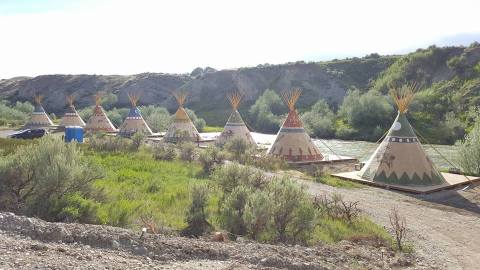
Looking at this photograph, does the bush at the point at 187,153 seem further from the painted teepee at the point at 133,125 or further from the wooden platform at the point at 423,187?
the painted teepee at the point at 133,125

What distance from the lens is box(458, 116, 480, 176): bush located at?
59.6 feet

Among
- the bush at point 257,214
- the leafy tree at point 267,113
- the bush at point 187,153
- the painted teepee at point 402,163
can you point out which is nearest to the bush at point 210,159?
the bush at point 187,153

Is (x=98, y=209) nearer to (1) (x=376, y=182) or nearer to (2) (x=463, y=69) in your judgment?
(1) (x=376, y=182)

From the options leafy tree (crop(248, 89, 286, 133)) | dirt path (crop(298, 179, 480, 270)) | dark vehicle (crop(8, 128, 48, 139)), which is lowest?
dirt path (crop(298, 179, 480, 270))

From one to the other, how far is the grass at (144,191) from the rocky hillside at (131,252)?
1.75 m

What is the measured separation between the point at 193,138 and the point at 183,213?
17.3 meters

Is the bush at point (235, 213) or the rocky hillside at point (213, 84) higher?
the rocky hillside at point (213, 84)

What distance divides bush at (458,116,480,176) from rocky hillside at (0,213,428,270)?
1230cm

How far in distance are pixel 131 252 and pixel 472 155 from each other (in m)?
16.2

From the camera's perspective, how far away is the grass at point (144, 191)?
28.6 ft

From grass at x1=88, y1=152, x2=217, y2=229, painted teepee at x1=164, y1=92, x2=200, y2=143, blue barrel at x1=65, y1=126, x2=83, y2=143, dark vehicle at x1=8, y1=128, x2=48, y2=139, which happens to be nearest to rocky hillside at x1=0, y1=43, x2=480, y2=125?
painted teepee at x1=164, y1=92, x2=200, y2=143

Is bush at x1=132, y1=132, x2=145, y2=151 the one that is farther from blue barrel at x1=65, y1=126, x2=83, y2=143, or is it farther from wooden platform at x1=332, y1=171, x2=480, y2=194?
wooden platform at x1=332, y1=171, x2=480, y2=194

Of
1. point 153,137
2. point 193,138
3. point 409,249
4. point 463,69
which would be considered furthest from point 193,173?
point 463,69

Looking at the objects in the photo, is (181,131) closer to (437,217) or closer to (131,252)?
(437,217)
